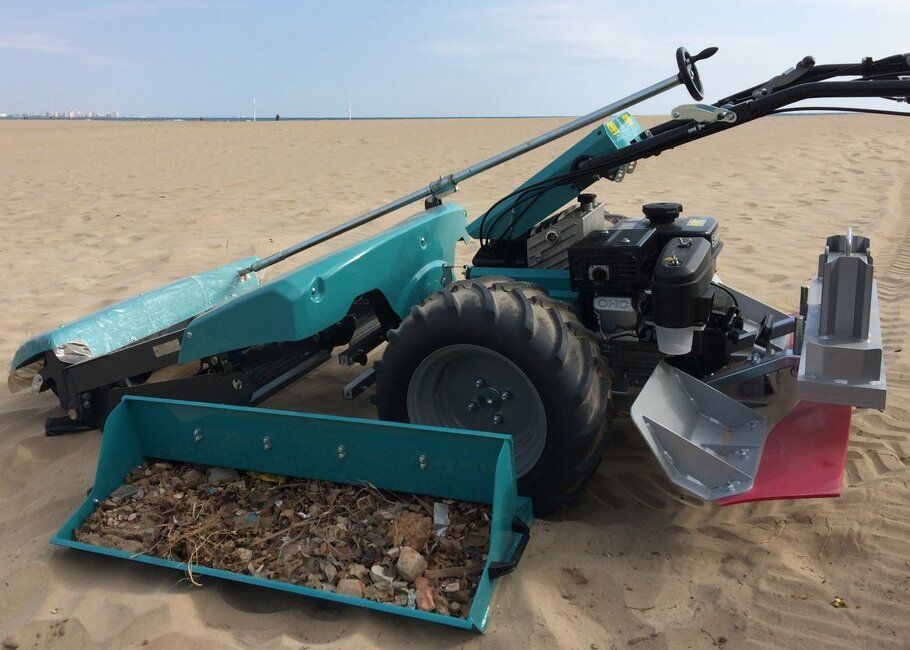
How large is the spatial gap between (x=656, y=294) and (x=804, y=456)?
758 millimetres

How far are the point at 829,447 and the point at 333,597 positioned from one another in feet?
5.76

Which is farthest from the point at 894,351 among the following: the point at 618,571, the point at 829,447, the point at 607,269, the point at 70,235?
the point at 70,235

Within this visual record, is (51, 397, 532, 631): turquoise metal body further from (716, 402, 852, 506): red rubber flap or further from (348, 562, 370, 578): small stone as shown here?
(716, 402, 852, 506): red rubber flap

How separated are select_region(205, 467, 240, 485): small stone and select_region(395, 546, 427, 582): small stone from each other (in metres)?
0.89

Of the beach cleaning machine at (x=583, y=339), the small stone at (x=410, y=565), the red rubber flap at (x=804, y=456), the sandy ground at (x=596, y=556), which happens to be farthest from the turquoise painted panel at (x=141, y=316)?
the red rubber flap at (x=804, y=456)

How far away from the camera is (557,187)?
3240 millimetres

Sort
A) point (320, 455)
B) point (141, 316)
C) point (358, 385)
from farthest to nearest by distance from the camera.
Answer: point (141, 316), point (358, 385), point (320, 455)

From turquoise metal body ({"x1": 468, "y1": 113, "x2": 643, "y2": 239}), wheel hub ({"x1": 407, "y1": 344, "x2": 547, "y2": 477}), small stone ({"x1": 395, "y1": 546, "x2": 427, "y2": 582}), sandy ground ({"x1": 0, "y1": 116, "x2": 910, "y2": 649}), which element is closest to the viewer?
sandy ground ({"x1": 0, "y1": 116, "x2": 910, "y2": 649})

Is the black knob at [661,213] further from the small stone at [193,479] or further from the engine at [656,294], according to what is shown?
the small stone at [193,479]

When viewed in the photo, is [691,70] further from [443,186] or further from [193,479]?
[193,479]

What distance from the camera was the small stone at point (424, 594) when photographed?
2.39m

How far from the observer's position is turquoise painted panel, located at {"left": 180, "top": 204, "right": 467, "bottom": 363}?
2.93m

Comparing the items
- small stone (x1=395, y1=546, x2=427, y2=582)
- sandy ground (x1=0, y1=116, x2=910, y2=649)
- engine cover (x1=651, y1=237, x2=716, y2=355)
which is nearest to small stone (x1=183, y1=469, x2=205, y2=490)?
sandy ground (x1=0, y1=116, x2=910, y2=649)

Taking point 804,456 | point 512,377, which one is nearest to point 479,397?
point 512,377
